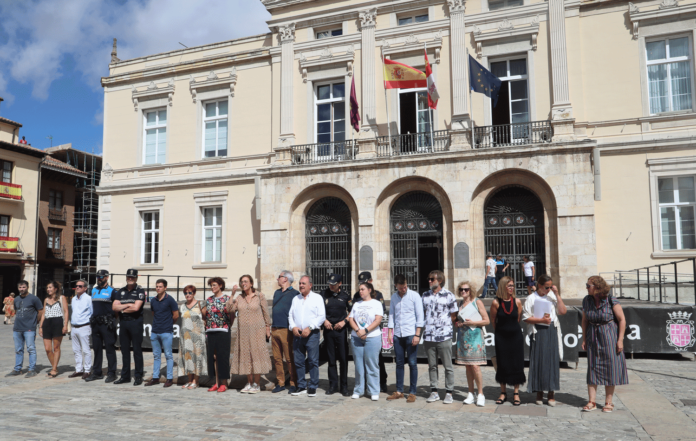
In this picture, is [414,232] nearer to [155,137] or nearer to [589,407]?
[589,407]

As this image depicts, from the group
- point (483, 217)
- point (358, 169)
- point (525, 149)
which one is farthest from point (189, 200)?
point (525, 149)

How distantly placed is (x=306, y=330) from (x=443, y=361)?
2201 millimetres

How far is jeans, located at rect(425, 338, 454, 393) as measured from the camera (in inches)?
312

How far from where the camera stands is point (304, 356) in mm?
8820

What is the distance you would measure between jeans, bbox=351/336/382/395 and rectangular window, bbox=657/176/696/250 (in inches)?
508

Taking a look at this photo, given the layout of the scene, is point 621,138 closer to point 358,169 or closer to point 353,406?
point 358,169

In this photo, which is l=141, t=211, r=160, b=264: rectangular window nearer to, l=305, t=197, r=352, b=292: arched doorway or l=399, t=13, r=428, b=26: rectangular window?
l=305, t=197, r=352, b=292: arched doorway

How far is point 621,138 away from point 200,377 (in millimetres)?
14974

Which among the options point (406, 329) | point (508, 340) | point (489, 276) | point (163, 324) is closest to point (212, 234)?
point (489, 276)

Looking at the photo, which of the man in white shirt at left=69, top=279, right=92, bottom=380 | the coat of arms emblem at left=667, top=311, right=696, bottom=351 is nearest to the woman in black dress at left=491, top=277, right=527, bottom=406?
the coat of arms emblem at left=667, top=311, right=696, bottom=351

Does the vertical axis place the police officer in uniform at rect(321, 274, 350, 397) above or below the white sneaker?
above

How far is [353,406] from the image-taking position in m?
7.79

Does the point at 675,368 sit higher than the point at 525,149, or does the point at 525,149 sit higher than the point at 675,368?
the point at 525,149

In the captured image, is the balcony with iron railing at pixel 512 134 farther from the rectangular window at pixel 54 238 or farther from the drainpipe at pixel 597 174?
the rectangular window at pixel 54 238
